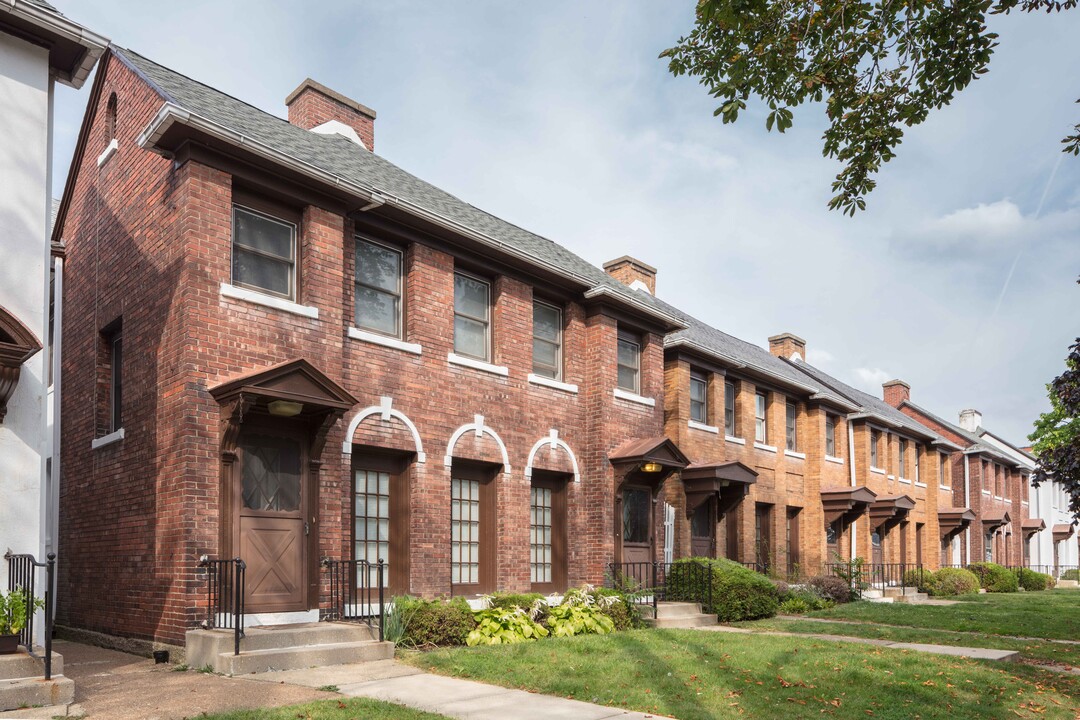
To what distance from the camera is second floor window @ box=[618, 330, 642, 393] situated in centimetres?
1877

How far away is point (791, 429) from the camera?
86.6 feet

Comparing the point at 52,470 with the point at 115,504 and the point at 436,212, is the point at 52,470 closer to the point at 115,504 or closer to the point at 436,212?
the point at 115,504

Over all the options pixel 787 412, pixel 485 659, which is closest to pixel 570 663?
pixel 485 659

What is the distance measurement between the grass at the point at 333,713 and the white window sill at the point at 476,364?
7415 mm

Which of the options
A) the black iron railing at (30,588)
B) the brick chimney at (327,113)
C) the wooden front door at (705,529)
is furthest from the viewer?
the wooden front door at (705,529)

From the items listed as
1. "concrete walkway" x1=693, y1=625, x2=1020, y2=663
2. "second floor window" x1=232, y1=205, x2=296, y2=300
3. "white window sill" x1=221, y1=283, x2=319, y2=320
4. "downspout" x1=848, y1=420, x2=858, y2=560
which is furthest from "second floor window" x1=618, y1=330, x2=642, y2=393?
"downspout" x1=848, y1=420, x2=858, y2=560

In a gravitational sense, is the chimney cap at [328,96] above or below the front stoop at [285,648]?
above

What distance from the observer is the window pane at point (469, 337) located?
15484 mm

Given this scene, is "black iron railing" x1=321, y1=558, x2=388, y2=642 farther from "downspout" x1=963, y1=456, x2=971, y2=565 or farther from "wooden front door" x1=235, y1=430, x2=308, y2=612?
"downspout" x1=963, y1=456, x2=971, y2=565

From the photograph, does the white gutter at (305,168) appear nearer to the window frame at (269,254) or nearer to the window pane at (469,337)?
the window frame at (269,254)

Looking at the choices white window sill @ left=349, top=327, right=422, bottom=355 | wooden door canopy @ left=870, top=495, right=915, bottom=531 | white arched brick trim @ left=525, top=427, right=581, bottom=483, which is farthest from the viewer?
wooden door canopy @ left=870, top=495, right=915, bottom=531

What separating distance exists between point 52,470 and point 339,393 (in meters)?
6.15

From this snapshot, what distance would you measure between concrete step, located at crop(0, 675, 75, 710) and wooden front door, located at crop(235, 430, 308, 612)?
11.1ft

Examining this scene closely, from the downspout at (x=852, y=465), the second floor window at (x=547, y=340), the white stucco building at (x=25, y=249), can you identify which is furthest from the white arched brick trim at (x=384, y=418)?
the downspout at (x=852, y=465)
